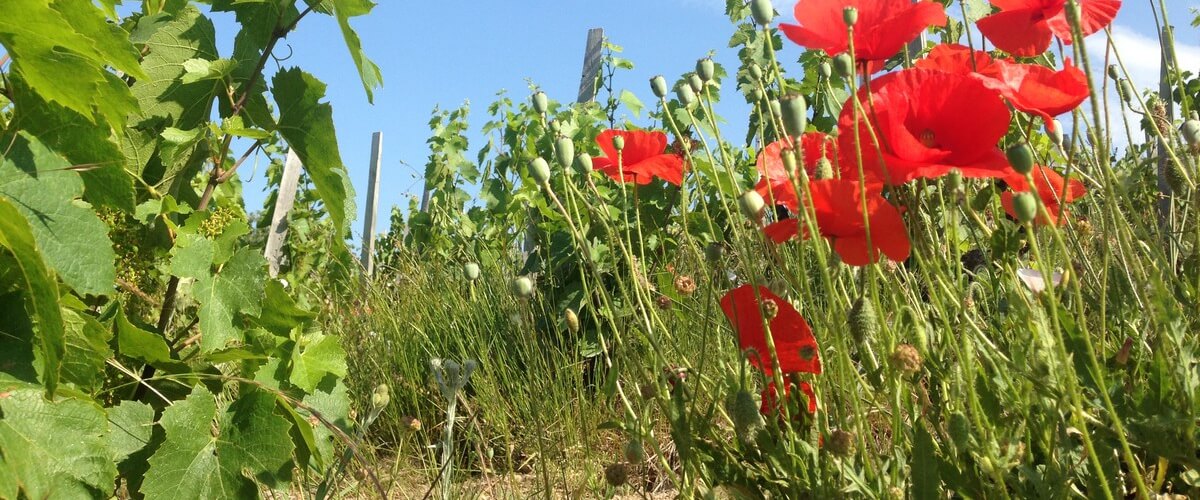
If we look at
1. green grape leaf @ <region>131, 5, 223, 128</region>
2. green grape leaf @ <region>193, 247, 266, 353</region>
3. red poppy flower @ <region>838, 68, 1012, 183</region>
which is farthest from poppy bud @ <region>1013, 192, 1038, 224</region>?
green grape leaf @ <region>131, 5, 223, 128</region>

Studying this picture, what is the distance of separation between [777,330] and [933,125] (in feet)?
0.93

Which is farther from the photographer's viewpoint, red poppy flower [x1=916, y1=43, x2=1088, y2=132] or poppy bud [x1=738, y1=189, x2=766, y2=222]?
red poppy flower [x1=916, y1=43, x2=1088, y2=132]

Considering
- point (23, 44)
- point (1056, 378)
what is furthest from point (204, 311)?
point (1056, 378)

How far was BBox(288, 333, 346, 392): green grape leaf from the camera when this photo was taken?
1601 millimetres

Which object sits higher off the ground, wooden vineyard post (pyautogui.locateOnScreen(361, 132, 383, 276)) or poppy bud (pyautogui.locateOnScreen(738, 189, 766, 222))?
wooden vineyard post (pyautogui.locateOnScreen(361, 132, 383, 276))

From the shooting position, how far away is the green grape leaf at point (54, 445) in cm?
112

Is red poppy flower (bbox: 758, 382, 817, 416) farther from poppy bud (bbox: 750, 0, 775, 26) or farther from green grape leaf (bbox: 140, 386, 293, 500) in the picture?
green grape leaf (bbox: 140, 386, 293, 500)

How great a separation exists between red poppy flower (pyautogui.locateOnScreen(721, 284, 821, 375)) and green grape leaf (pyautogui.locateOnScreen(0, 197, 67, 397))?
736mm

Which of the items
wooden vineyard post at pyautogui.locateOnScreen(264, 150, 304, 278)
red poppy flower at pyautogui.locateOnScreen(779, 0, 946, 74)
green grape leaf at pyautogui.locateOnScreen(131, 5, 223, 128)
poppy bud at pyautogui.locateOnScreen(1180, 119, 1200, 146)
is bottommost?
poppy bud at pyautogui.locateOnScreen(1180, 119, 1200, 146)

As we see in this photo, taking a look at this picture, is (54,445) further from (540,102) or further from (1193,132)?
(1193,132)

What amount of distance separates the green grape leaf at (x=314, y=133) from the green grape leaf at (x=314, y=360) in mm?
210

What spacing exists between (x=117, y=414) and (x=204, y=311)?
0.19 metres

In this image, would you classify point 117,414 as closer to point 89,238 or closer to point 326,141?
point 89,238

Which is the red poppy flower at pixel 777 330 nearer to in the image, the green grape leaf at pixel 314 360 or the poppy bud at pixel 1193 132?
the poppy bud at pixel 1193 132
